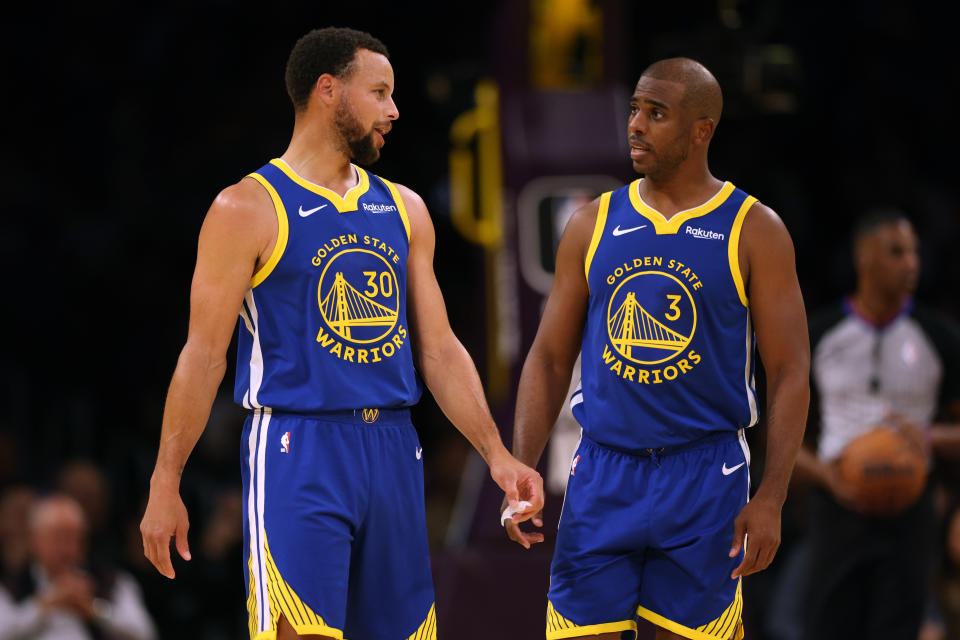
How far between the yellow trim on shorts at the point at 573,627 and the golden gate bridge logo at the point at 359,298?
2.97 feet

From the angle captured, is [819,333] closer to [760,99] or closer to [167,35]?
[760,99]

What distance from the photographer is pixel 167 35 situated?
456 inches

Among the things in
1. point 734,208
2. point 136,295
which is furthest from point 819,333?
point 136,295

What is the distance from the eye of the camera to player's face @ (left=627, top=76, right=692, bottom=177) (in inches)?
164

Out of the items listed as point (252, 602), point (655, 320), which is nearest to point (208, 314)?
point (252, 602)

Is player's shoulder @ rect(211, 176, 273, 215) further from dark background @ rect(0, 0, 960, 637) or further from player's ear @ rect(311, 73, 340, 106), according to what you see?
dark background @ rect(0, 0, 960, 637)

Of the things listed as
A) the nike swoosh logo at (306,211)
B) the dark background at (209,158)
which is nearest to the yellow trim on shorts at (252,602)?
the nike swoosh logo at (306,211)

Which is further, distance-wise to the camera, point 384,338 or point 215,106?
point 215,106

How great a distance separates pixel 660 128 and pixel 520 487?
41.0 inches

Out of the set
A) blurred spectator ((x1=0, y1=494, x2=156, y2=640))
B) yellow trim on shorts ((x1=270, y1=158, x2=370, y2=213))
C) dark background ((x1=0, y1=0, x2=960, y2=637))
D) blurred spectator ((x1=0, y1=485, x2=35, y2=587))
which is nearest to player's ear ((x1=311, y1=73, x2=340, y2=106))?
yellow trim on shorts ((x1=270, y1=158, x2=370, y2=213))

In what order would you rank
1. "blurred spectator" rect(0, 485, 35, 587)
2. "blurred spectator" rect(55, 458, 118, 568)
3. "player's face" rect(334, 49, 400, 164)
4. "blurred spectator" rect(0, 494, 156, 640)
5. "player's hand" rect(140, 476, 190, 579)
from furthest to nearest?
"blurred spectator" rect(55, 458, 118, 568) < "blurred spectator" rect(0, 485, 35, 587) < "blurred spectator" rect(0, 494, 156, 640) < "player's face" rect(334, 49, 400, 164) < "player's hand" rect(140, 476, 190, 579)

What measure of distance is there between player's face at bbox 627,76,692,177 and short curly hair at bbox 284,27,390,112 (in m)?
0.78

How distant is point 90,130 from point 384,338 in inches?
315

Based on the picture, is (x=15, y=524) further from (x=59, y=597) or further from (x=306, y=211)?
(x=306, y=211)
